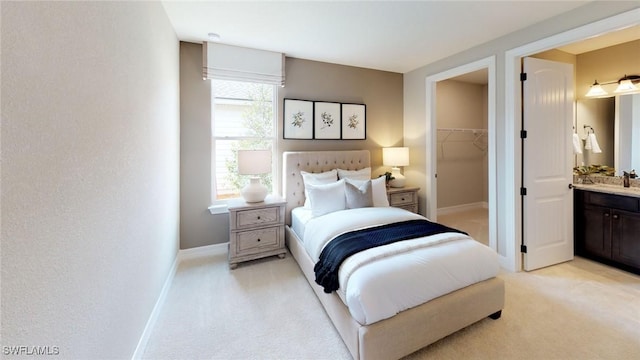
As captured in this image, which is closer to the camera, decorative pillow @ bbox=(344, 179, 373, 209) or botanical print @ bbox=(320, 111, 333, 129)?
decorative pillow @ bbox=(344, 179, 373, 209)

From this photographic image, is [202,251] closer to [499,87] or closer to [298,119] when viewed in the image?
[298,119]

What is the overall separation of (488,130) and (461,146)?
7.92ft

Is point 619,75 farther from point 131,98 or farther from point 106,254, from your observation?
point 106,254

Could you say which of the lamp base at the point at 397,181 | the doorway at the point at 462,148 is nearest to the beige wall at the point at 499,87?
the lamp base at the point at 397,181

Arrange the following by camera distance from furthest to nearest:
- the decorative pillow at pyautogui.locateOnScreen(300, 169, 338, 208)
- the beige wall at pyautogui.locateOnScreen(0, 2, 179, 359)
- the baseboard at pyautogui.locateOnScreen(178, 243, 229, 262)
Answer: the decorative pillow at pyautogui.locateOnScreen(300, 169, 338, 208), the baseboard at pyautogui.locateOnScreen(178, 243, 229, 262), the beige wall at pyautogui.locateOnScreen(0, 2, 179, 359)

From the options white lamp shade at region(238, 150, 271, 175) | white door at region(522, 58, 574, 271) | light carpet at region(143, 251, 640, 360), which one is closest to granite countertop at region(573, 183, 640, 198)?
white door at region(522, 58, 574, 271)

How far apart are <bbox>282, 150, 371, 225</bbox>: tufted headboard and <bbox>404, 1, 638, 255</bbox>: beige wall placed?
3.94ft

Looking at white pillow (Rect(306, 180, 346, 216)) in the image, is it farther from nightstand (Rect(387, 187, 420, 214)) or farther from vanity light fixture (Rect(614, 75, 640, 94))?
vanity light fixture (Rect(614, 75, 640, 94))

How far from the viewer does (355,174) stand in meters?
3.63

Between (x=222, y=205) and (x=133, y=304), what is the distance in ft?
5.94

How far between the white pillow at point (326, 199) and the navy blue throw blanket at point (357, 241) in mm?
699

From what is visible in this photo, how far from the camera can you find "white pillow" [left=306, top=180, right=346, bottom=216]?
9.60 feet

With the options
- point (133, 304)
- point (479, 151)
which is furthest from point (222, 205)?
point (479, 151)

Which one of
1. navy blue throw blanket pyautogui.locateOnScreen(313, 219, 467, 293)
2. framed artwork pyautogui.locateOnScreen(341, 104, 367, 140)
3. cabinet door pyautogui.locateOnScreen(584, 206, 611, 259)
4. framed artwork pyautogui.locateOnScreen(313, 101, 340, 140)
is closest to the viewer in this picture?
navy blue throw blanket pyautogui.locateOnScreen(313, 219, 467, 293)
